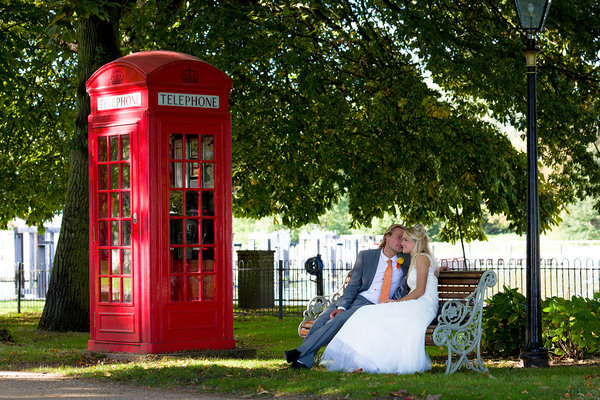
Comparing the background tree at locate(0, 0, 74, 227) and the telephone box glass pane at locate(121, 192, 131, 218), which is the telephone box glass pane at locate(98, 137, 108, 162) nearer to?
the telephone box glass pane at locate(121, 192, 131, 218)

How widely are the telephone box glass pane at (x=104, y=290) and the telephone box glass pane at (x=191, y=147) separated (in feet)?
5.68

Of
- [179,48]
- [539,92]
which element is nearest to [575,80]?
[539,92]

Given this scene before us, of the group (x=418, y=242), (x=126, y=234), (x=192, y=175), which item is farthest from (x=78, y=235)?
(x=418, y=242)

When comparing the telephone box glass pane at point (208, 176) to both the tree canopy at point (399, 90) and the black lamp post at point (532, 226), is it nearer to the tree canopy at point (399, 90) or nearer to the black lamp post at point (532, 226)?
the black lamp post at point (532, 226)

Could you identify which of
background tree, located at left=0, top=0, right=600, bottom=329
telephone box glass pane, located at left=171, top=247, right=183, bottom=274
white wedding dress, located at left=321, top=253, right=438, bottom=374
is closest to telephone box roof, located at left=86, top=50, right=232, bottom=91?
telephone box glass pane, located at left=171, top=247, right=183, bottom=274

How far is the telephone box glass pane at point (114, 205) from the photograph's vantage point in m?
9.36

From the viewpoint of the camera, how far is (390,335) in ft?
26.1

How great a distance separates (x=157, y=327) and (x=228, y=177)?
1.83 metres

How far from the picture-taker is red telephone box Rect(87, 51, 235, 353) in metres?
9.04

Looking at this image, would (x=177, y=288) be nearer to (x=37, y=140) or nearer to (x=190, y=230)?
(x=190, y=230)

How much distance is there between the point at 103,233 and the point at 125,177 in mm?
725

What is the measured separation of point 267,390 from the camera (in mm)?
6969

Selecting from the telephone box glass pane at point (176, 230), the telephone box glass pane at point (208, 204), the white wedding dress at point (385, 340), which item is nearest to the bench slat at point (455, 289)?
the white wedding dress at point (385, 340)

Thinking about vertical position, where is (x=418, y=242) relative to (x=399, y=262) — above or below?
above
